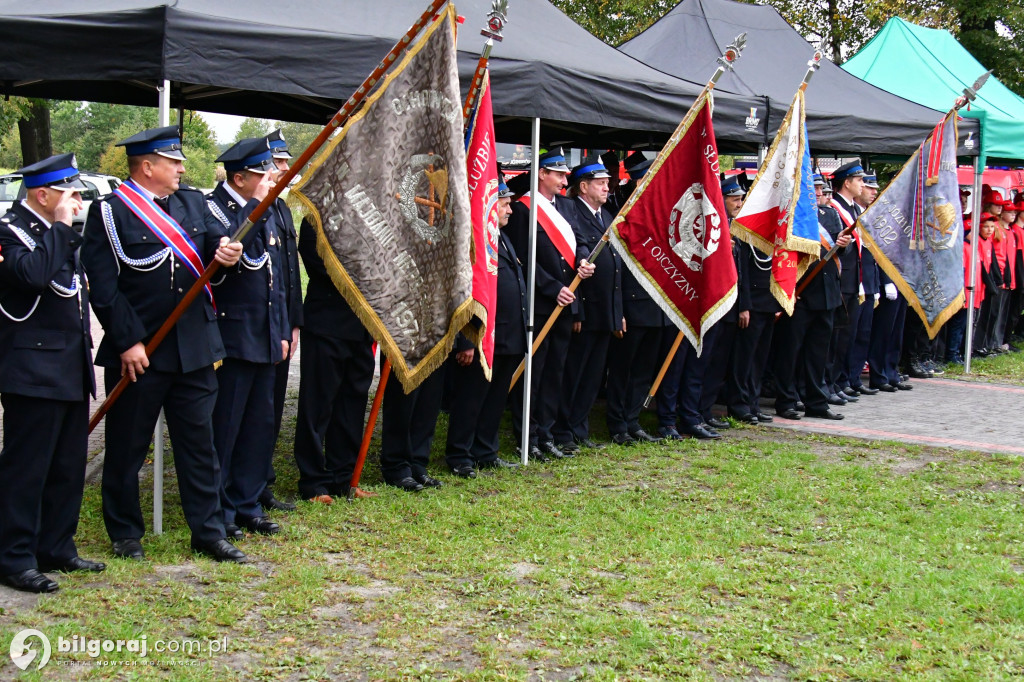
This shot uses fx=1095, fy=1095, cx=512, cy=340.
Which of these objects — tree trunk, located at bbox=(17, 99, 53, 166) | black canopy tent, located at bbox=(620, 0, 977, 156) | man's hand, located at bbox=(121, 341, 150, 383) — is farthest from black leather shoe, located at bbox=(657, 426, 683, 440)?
tree trunk, located at bbox=(17, 99, 53, 166)

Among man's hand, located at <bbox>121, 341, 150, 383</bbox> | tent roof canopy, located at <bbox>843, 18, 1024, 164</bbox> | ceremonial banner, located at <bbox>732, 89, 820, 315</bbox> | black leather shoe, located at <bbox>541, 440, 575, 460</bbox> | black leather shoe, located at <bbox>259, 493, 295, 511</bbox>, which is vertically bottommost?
black leather shoe, located at <bbox>259, 493, 295, 511</bbox>

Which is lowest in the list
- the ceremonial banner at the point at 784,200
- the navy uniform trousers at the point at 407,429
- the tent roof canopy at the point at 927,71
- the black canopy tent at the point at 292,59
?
the navy uniform trousers at the point at 407,429

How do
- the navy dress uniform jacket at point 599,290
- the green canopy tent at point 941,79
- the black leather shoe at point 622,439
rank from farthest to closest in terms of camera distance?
the green canopy tent at point 941,79 < the black leather shoe at point 622,439 < the navy dress uniform jacket at point 599,290

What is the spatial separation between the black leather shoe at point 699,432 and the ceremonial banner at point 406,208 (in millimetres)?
3632

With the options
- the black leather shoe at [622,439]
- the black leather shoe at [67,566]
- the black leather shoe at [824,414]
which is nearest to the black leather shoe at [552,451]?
→ the black leather shoe at [622,439]

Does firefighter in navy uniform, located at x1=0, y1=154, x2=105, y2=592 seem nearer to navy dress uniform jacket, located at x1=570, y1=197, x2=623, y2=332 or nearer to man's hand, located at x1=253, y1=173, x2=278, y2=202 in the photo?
man's hand, located at x1=253, y1=173, x2=278, y2=202

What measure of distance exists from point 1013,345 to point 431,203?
41.2 feet

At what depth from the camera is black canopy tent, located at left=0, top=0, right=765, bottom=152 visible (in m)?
5.31

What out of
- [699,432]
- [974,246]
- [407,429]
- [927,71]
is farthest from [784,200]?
[927,71]

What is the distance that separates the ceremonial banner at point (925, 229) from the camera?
9891 mm

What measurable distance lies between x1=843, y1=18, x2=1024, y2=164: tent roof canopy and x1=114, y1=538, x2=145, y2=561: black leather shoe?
10.5 m

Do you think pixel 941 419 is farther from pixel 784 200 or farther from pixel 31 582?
pixel 31 582

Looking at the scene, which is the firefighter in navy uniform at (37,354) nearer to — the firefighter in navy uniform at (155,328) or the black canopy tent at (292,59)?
the firefighter in navy uniform at (155,328)

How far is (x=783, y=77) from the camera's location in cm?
1070
